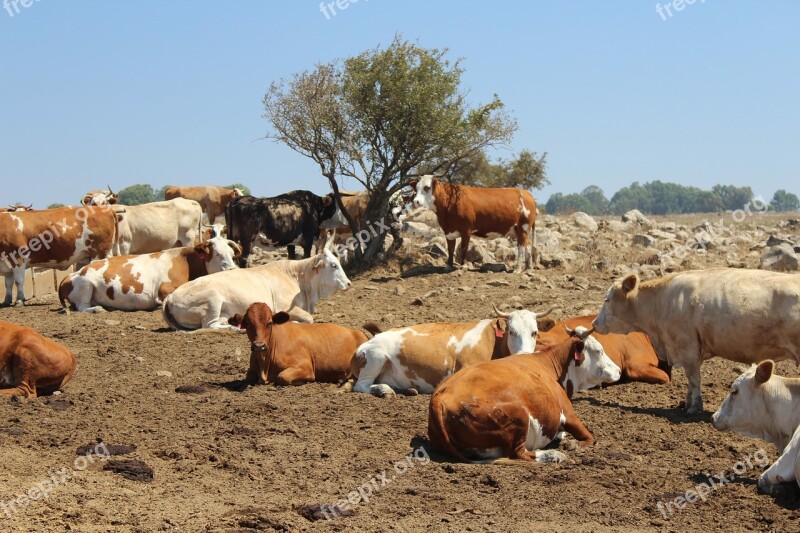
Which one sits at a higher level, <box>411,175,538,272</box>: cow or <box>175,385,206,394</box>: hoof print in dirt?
<box>411,175,538,272</box>: cow

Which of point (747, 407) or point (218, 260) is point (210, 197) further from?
point (747, 407)

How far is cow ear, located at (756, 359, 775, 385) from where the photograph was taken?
8695 mm

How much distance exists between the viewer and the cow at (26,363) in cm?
1090

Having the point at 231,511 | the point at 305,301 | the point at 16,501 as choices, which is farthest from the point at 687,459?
the point at 305,301

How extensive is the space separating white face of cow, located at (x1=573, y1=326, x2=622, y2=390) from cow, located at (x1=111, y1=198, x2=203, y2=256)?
1365 centimetres

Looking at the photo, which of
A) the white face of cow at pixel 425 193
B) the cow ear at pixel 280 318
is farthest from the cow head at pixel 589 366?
the white face of cow at pixel 425 193

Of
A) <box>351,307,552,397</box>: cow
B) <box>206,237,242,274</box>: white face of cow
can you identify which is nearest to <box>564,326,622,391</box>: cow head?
<box>351,307,552,397</box>: cow

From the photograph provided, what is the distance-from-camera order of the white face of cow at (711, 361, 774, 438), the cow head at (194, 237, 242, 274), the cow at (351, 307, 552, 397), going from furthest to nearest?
the cow head at (194, 237, 242, 274) → the cow at (351, 307, 552, 397) → the white face of cow at (711, 361, 774, 438)

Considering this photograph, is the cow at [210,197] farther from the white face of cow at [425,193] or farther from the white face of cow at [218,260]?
the white face of cow at [218,260]

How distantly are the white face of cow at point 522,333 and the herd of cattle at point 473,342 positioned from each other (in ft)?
0.05

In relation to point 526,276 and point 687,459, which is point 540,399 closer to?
point 687,459

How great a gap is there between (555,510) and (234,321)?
5852mm

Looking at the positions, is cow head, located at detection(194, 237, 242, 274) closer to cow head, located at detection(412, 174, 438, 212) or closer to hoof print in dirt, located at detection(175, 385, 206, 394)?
cow head, located at detection(412, 174, 438, 212)

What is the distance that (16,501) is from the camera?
7277mm
